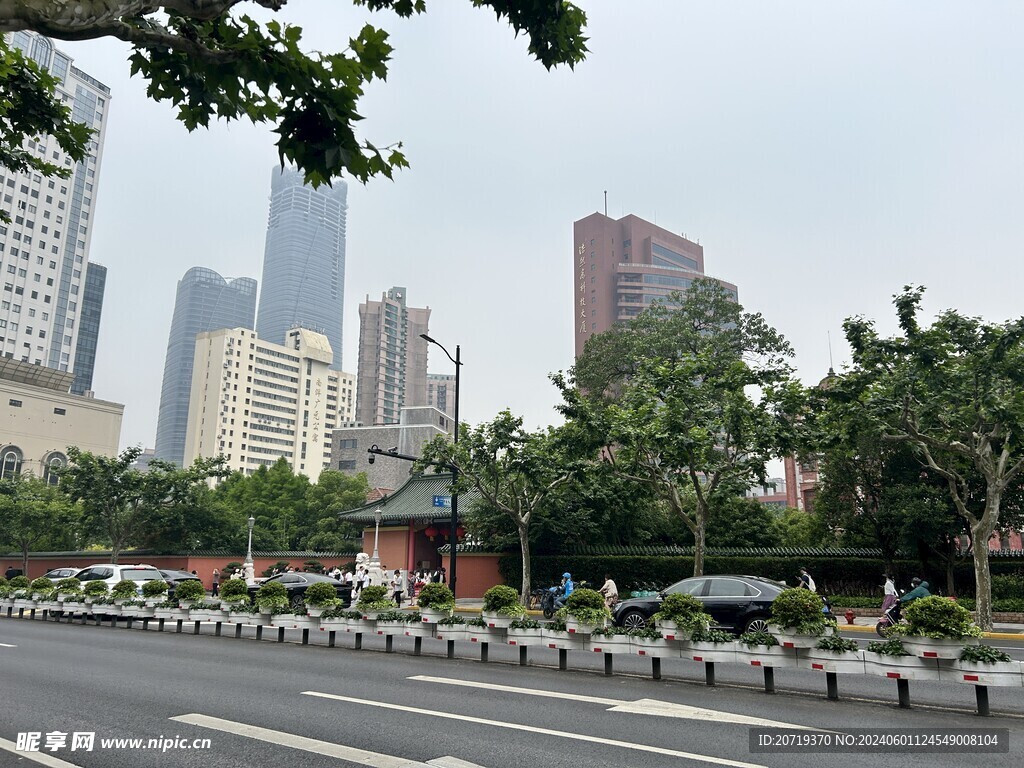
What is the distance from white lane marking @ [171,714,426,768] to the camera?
609cm

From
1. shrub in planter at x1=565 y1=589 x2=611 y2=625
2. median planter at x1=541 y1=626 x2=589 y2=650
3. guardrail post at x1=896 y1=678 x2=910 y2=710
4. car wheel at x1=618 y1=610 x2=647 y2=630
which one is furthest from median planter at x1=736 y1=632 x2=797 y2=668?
car wheel at x1=618 y1=610 x2=647 y2=630

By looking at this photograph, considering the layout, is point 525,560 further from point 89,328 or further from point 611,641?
point 89,328

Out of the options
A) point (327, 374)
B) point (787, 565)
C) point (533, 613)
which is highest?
point (327, 374)

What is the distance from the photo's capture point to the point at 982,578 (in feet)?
66.5

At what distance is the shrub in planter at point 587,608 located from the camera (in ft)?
38.3

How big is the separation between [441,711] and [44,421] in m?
96.6

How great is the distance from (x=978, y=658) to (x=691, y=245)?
153144 millimetres

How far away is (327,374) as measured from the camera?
162 meters

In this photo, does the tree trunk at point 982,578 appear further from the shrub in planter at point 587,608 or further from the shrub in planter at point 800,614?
the shrub in planter at point 587,608

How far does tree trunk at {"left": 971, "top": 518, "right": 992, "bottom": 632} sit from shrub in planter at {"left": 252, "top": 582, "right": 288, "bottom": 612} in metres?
18.3

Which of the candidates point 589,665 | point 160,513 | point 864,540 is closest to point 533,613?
point 864,540

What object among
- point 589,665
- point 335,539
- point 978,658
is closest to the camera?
point 978,658

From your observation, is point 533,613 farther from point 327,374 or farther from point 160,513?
point 327,374

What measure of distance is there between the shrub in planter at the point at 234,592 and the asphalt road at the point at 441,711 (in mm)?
3882
